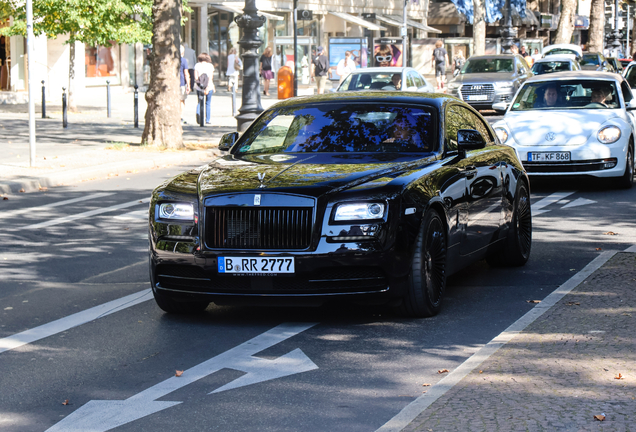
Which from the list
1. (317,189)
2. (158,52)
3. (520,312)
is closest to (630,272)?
(520,312)

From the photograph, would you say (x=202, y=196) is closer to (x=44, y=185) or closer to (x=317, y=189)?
(x=317, y=189)

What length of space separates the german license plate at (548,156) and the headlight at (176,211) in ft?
26.8

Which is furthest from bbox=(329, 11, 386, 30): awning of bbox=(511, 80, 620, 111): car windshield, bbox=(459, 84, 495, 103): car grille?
bbox=(511, 80, 620, 111): car windshield

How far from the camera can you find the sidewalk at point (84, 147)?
16.1m

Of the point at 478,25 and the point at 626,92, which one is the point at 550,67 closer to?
the point at 478,25

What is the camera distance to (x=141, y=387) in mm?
5453

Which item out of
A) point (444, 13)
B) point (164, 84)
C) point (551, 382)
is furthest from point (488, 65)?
point (444, 13)

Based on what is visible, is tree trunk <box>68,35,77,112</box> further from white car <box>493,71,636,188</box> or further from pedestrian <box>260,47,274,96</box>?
white car <box>493,71,636,188</box>

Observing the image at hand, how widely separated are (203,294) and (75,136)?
655 inches

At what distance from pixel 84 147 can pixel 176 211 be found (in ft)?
46.1

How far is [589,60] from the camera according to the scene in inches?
1635

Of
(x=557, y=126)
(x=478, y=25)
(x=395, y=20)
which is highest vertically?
(x=395, y=20)

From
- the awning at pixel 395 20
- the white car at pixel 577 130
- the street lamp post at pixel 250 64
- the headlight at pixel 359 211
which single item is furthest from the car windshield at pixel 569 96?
the awning at pixel 395 20

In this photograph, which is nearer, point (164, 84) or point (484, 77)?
point (164, 84)
